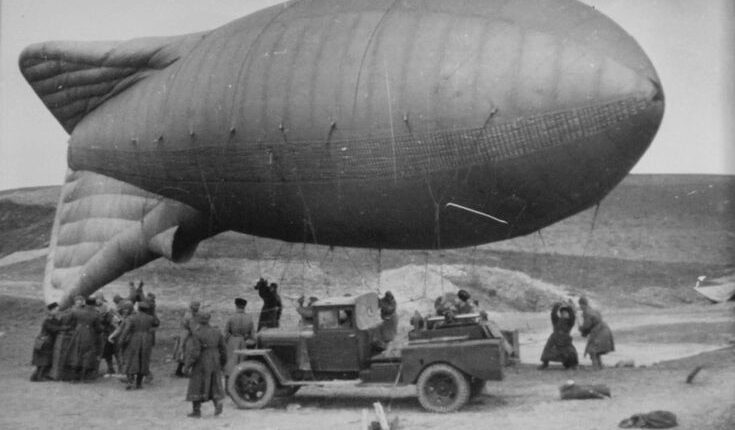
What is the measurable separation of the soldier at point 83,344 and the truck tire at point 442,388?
6.28 meters

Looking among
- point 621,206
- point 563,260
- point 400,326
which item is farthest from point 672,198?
point 400,326

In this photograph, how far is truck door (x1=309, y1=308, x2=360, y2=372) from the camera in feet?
34.6

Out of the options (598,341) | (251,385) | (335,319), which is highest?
(335,319)

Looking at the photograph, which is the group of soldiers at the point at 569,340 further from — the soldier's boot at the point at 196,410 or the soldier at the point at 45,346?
the soldier at the point at 45,346

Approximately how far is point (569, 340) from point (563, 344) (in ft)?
0.51

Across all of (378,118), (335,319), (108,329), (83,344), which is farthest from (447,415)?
(108,329)

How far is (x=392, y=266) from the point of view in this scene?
113ft

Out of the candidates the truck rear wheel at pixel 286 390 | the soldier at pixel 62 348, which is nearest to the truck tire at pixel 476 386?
the truck rear wheel at pixel 286 390

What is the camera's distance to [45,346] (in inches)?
530

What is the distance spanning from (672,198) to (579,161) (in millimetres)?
45206

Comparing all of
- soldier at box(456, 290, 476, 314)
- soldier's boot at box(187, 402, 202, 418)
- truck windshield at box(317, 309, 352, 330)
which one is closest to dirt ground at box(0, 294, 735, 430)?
soldier's boot at box(187, 402, 202, 418)

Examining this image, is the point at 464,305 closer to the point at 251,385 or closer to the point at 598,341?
the point at 598,341

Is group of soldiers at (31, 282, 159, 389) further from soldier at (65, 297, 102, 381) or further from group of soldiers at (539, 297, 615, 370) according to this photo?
group of soldiers at (539, 297, 615, 370)

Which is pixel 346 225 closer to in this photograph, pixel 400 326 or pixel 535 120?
pixel 535 120
